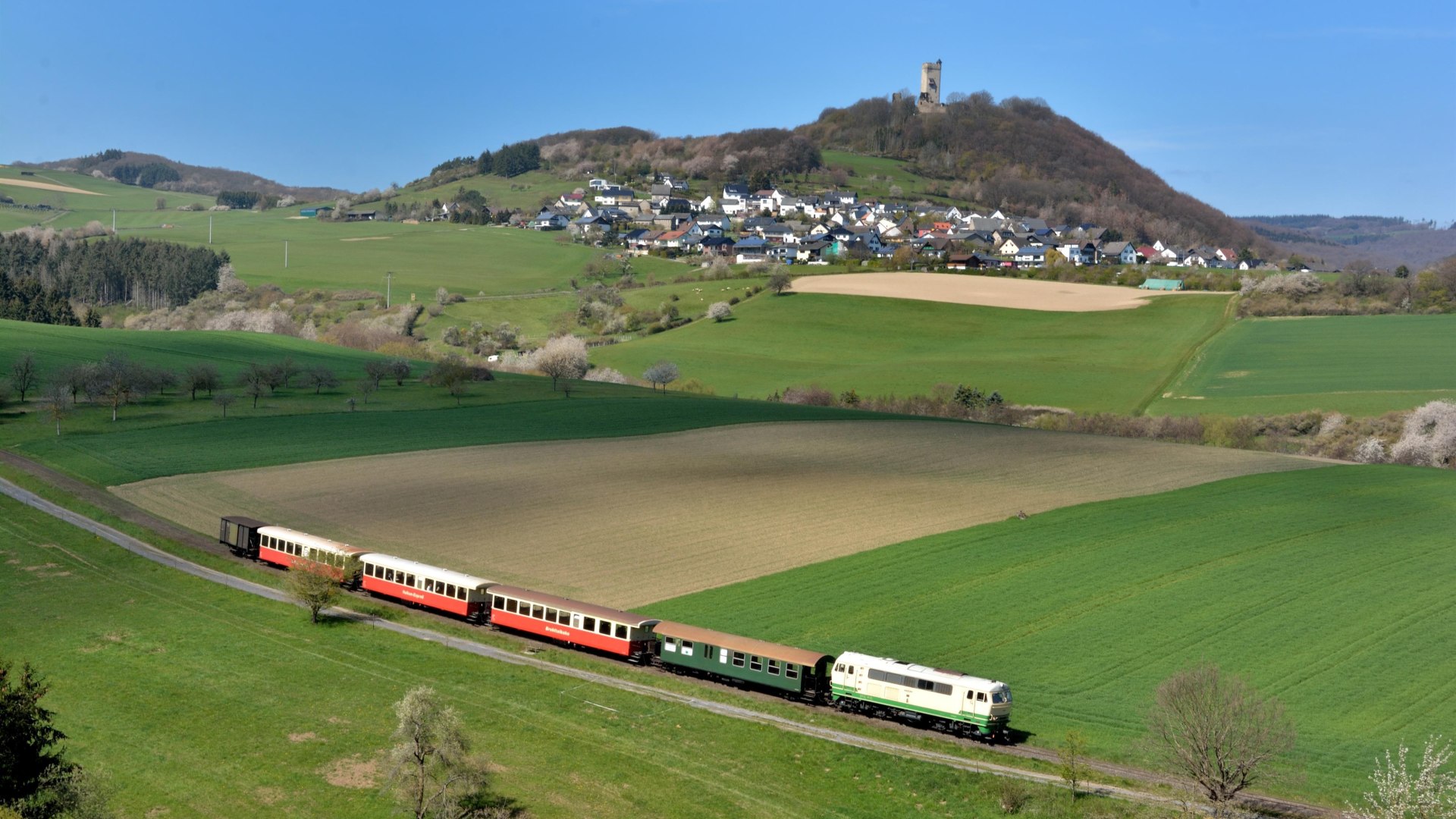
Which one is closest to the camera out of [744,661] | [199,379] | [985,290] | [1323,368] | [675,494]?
[744,661]

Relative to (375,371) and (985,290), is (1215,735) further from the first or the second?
(985,290)

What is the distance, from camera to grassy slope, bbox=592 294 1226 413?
337 feet

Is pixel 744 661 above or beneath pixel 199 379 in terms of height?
beneath

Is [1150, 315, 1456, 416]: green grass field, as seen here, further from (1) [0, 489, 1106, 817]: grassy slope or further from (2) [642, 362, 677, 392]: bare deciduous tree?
(1) [0, 489, 1106, 817]: grassy slope

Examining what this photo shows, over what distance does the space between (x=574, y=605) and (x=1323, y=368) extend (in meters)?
79.0

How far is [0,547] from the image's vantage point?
53.7 meters

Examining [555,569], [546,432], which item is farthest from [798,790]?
[546,432]

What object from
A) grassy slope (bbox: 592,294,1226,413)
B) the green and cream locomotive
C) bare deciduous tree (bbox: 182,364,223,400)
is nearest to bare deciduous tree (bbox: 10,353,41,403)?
bare deciduous tree (bbox: 182,364,223,400)

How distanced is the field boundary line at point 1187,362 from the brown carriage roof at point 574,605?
58.0 meters

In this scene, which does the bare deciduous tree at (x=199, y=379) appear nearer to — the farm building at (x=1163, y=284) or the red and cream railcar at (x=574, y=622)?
the red and cream railcar at (x=574, y=622)

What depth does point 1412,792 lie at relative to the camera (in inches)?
1182

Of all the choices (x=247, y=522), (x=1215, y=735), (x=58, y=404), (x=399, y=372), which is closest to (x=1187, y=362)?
(x=399, y=372)

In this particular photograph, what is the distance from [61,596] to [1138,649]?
41293mm

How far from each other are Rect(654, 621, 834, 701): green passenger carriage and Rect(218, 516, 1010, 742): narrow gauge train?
35mm
